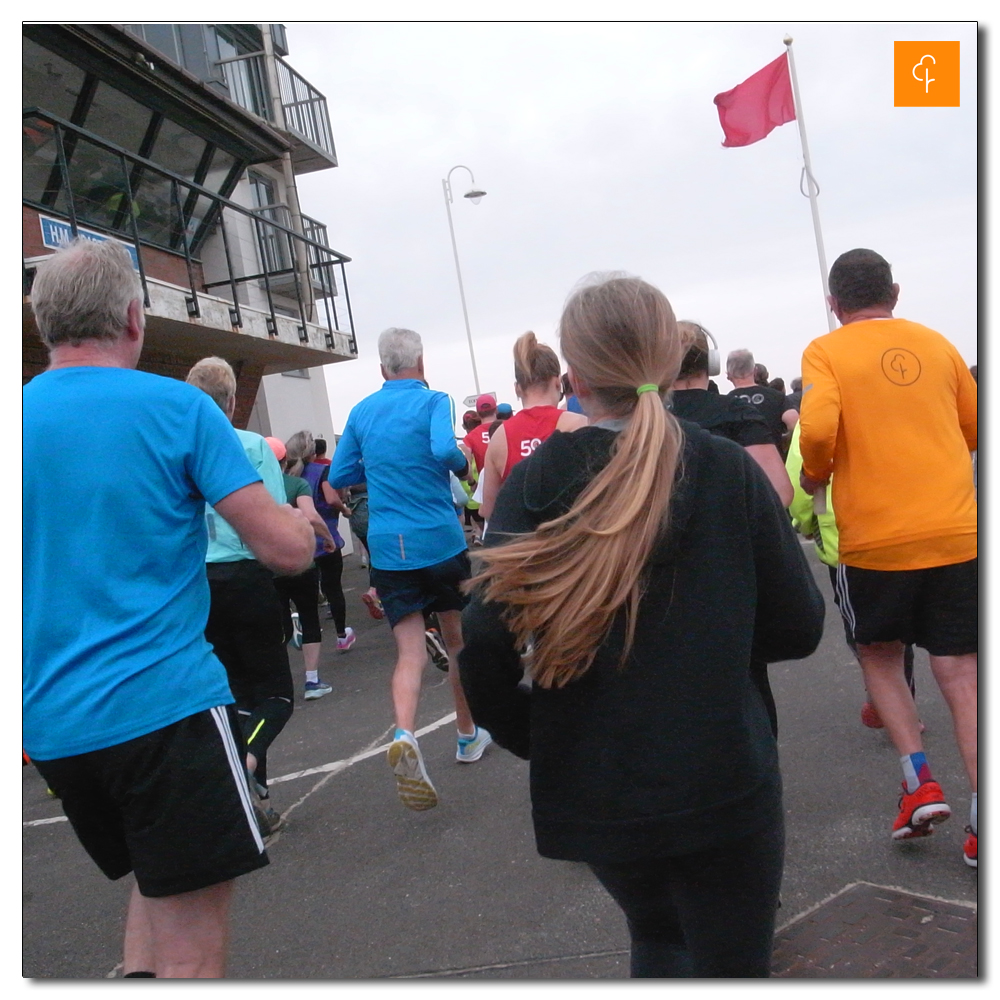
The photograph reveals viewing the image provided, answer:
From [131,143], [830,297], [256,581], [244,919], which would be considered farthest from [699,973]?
[131,143]

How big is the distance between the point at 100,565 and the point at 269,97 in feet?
54.3

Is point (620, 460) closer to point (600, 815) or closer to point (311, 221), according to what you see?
point (600, 815)

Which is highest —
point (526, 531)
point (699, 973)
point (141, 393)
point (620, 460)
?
point (141, 393)

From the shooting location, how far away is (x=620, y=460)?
5.37ft

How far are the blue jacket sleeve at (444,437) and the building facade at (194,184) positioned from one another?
532cm

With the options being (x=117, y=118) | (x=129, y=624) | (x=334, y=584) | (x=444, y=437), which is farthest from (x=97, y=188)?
(x=129, y=624)

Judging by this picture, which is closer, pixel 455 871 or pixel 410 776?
pixel 455 871

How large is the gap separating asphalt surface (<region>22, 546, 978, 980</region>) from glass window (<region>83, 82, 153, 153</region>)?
10067mm

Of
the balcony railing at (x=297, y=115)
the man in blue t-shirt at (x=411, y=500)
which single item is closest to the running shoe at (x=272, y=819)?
the man in blue t-shirt at (x=411, y=500)

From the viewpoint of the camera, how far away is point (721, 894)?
1.72 meters

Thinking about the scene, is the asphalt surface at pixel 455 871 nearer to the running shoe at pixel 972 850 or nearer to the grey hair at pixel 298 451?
the running shoe at pixel 972 850

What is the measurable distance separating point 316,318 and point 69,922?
41.3ft

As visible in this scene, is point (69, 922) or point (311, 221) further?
point (311, 221)

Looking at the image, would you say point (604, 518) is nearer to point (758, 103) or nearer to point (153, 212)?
point (758, 103)
